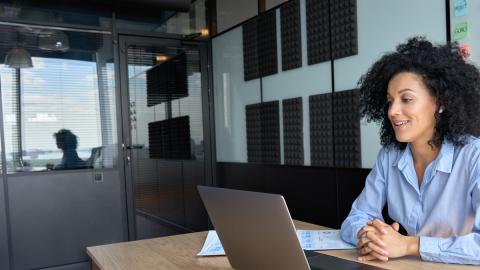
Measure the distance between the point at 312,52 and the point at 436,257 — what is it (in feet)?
7.78

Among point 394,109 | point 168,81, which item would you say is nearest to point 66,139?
point 168,81

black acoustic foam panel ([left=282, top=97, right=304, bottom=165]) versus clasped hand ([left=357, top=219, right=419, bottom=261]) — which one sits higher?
black acoustic foam panel ([left=282, top=97, right=304, bottom=165])

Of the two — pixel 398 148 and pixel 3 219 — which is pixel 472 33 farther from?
pixel 3 219

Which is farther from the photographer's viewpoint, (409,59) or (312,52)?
(312,52)

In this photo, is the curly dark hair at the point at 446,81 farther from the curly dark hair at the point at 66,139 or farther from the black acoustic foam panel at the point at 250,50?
the curly dark hair at the point at 66,139

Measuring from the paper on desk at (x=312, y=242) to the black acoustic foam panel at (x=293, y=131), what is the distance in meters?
1.90

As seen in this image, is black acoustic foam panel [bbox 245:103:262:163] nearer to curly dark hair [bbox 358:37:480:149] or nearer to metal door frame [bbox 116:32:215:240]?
metal door frame [bbox 116:32:215:240]

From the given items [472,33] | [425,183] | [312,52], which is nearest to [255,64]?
[312,52]

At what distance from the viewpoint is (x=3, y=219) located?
3.72 metres

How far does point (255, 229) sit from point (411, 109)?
0.84 m

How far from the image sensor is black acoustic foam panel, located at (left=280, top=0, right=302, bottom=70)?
3525mm

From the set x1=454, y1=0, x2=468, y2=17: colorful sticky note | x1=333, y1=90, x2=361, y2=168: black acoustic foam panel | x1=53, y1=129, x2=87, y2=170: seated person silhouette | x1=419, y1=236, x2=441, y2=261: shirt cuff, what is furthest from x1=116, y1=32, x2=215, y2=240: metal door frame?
x1=419, y1=236, x2=441, y2=261: shirt cuff

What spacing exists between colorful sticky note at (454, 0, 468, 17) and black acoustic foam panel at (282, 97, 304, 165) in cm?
141

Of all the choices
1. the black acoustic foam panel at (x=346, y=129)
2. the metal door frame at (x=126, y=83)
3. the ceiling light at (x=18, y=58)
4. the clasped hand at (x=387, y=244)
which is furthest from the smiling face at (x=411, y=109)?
the ceiling light at (x=18, y=58)
